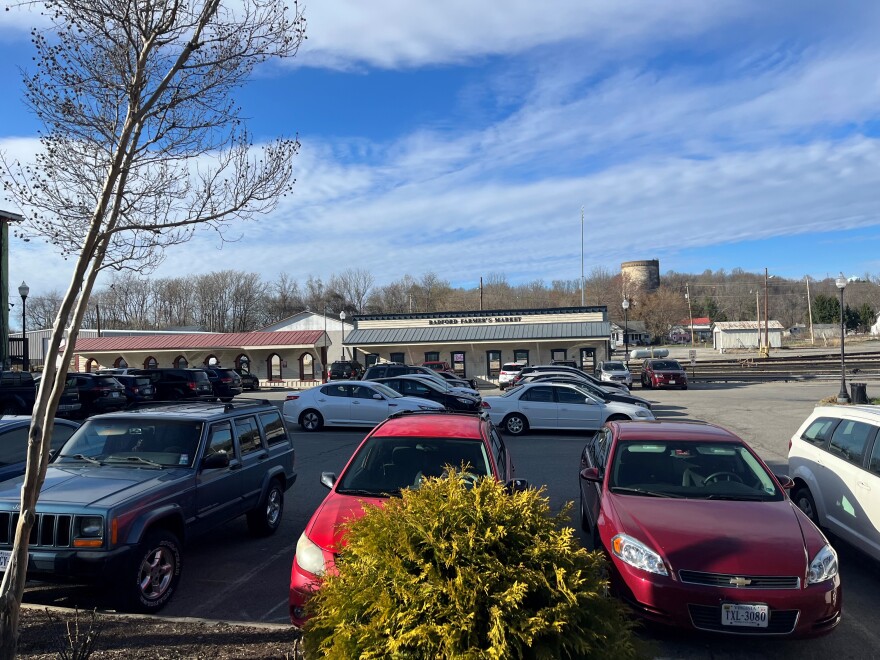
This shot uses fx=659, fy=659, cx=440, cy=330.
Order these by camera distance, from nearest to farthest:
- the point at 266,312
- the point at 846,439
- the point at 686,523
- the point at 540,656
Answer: the point at 540,656 < the point at 686,523 < the point at 846,439 < the point at 266,312

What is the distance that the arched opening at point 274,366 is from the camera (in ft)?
155

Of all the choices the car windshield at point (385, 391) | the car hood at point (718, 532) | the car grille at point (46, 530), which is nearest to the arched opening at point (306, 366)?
the car windshield at point (385, 391)

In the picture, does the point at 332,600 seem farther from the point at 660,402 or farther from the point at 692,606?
the point at 660,402

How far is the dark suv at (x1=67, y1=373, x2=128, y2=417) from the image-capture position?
2323 centimetres

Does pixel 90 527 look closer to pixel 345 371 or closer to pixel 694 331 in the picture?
pixel 345 371

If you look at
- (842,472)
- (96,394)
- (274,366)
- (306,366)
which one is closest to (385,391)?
(96,394)

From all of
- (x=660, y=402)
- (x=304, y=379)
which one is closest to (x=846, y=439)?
(x=660, y=402)

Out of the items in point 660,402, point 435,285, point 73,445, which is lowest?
point 660,402

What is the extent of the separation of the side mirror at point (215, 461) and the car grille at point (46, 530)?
1.37m

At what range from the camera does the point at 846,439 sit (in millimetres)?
7262

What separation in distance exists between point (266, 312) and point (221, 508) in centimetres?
9892

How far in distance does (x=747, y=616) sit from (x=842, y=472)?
3349mm

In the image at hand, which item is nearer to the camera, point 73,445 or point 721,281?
point 73,445

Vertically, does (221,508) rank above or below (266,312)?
below
